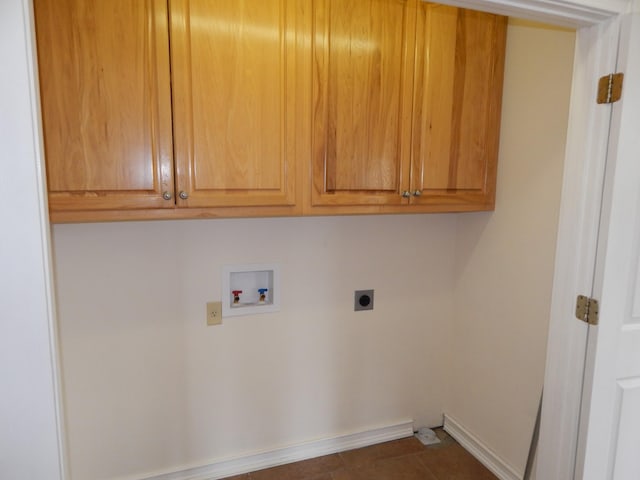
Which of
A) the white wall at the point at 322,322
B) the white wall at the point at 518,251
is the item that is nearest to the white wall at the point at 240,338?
the white wall at the point at 322,322

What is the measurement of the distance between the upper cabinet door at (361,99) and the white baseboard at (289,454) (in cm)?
131

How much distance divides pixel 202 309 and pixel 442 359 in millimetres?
1417

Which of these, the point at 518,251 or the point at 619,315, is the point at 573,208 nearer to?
the point at 619,315

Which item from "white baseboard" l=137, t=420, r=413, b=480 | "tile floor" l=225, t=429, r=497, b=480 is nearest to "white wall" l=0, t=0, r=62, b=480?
"white baseboard" l=137, t=420, r=413, b=480

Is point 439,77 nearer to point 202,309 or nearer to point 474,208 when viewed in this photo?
point 474,208

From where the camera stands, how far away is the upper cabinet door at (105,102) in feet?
3.99

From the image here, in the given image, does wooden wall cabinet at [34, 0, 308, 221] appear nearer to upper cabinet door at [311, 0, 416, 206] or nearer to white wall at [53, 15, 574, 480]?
upper cabinet door at [311, 0, 416, 206]

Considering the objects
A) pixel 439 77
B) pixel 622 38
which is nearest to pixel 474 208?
pixel 439 77

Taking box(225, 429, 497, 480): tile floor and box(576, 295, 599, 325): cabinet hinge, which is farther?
box(225, 429, 497, 480): tile floor

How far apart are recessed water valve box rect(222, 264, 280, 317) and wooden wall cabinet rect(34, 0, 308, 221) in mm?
435

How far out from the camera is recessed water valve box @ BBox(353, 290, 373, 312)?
208 centimetres

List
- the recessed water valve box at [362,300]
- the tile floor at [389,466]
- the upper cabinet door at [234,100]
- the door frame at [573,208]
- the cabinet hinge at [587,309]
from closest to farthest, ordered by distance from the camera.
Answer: the door frame at [573,208]
the cabinet hinge at [587,309]
the upper cabinet door at [234,100]
the tile floor at [389,466]
the recessed water valve box at [362,300]

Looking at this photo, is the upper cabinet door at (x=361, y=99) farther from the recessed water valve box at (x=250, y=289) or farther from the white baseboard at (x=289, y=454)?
the white baseboard at (x=289, y=454)

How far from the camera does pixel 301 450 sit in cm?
204
